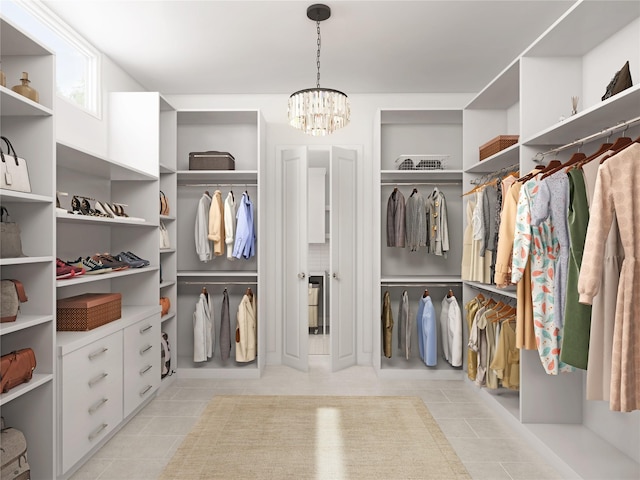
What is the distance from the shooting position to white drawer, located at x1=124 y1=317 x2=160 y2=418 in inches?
122

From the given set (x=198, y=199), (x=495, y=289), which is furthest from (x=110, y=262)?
(x=495, y=289)

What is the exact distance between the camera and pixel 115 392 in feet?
9.51

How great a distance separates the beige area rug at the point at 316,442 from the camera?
2.47 m

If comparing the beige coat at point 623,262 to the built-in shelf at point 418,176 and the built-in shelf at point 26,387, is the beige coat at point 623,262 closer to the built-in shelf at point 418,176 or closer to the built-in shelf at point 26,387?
the built-in shelf at point 418,176

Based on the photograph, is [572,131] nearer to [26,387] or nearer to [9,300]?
[9,300]

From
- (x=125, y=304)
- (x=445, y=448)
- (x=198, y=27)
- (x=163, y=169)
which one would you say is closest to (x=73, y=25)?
(x=198, y=27)

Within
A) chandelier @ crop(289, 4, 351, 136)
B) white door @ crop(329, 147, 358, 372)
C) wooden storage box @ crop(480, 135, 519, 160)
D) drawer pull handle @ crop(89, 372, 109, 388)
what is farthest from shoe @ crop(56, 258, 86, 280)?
wooden storage box @ crop(480, 135, 519, 160)

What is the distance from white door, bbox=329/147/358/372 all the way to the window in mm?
2155

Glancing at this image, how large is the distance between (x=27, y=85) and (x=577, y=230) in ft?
9.16

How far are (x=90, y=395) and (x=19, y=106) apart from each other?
162 cm

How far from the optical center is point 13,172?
2051 millimetres

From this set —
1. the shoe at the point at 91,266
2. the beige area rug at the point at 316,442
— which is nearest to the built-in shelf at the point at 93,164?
the shoe at the point at 91,266

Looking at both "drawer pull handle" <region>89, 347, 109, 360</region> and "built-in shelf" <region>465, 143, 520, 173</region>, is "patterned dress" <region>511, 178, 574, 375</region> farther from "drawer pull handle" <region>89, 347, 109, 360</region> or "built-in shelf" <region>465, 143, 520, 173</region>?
"drawer pull handle" <region>89, 347, 109, 360</region>

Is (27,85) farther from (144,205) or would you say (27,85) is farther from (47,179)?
(144,205)
